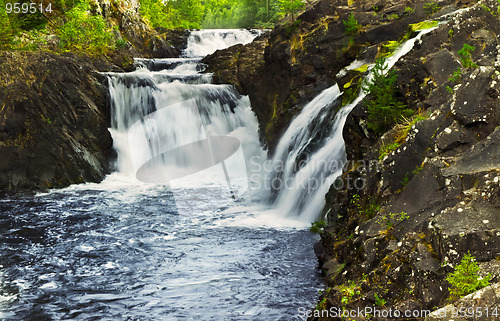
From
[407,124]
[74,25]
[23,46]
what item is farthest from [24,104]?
[407,124]

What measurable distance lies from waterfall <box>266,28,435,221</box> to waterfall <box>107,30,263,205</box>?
324cm

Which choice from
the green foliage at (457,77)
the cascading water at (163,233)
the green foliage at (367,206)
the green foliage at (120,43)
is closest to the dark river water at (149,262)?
the cascading water at (163,233)

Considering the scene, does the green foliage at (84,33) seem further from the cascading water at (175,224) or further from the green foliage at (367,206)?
the green foliage at (367,206)

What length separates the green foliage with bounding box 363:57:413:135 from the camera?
24.8 ft

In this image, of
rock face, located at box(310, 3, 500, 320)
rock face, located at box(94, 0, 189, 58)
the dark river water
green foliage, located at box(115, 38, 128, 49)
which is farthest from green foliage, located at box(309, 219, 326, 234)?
rock face, located at box(94, 0, 189, 58)

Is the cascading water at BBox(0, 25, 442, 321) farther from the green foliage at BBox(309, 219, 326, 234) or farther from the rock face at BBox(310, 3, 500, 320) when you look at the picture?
the rock face at BBox(310, 3, 500, 320)

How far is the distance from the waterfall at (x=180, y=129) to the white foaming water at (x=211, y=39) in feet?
32.5

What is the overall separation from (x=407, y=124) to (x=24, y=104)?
40.9ft

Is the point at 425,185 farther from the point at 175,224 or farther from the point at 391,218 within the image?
the point at 175,224

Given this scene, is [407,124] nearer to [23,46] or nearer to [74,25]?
[23,46]

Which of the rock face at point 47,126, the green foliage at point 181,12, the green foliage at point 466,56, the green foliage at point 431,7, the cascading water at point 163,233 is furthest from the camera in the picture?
the green foliage at point 181,12

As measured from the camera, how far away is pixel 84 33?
19.6 meters

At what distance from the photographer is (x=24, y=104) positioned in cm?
1488

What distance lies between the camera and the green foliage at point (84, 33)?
62.1ft
